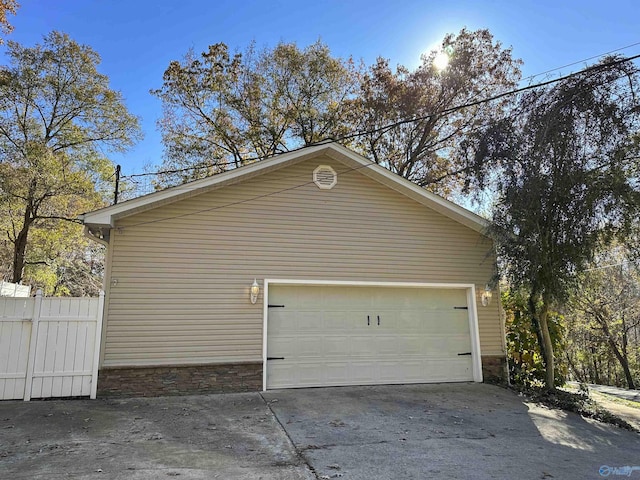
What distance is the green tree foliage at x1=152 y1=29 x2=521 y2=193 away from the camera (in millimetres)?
15039

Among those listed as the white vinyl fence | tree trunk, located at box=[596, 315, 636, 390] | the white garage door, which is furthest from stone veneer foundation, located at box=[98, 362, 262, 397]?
tree trunk, located at box=[596, 315, 636, 390]

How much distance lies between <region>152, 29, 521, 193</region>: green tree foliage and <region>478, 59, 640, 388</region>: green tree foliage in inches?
304

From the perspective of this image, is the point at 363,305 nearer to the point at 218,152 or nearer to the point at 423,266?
the point at 423,266

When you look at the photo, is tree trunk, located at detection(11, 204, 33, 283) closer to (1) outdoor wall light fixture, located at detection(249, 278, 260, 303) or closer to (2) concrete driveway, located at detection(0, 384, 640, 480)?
(2) concrete driveway, located at detection(0, 384, 640, 480)

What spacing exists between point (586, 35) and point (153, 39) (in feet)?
32.5

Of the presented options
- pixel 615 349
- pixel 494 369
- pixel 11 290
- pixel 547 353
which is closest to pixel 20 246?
pixel 11 290

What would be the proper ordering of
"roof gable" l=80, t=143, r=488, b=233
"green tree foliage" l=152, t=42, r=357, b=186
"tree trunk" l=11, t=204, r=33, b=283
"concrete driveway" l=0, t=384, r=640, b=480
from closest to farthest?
"concrete driveway" l=0, t=384, r=640, b=480 → "roof gable" l=80, t=143, r=488, b=233 → "tree trunk" l=11, t=204, r=33, b=283 → "green tree foliage" l=152, t=42, r=357, b=186

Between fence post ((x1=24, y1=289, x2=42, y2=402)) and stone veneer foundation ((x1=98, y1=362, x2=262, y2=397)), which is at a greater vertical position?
fence post ((x1=24, y1=289, x2=42, y2=402))

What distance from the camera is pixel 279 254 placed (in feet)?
25.6

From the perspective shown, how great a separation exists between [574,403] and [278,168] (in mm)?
6623

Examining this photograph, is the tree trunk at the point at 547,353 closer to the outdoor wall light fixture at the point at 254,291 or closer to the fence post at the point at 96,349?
the outdoor wall light fixture at the point at 254,291

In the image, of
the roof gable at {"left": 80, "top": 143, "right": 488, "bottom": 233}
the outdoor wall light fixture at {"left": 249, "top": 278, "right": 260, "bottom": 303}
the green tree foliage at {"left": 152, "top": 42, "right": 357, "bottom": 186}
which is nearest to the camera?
the roof gable at {"left": 80, "top": 143, "right": 488, "bottom": 233}

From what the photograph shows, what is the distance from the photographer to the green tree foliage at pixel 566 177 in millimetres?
6379

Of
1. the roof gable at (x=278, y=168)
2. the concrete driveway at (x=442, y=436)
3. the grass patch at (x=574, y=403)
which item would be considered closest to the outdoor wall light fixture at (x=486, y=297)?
the roof gable at (x=278, y=168)
